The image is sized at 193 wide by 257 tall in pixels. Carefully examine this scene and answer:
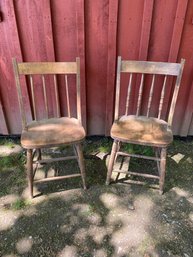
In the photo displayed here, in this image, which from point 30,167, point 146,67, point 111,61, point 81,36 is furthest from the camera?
point 111,61

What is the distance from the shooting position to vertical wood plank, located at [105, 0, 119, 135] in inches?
77.4

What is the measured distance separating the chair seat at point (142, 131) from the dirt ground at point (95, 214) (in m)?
0.46

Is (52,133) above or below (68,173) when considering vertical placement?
above

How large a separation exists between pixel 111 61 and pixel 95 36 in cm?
28

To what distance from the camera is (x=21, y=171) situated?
225cm

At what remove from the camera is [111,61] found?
220cm

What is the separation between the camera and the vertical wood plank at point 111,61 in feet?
6.45

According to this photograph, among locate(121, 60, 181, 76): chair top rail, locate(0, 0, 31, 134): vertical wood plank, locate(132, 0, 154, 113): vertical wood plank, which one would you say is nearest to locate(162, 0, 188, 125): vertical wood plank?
locate(132, 0, 154, 113): vertical wood plank

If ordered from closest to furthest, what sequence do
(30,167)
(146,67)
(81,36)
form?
(30,167) → (146,67) → (81,36)

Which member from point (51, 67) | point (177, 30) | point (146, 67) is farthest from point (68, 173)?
point (177, 30)

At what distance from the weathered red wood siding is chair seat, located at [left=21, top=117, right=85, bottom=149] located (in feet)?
1.52

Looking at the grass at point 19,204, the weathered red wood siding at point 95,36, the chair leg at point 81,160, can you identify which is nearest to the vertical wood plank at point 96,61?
the weathered red wood siding at point 95,36

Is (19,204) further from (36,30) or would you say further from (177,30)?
(177,30)

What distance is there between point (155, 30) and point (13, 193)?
6.59 feet
